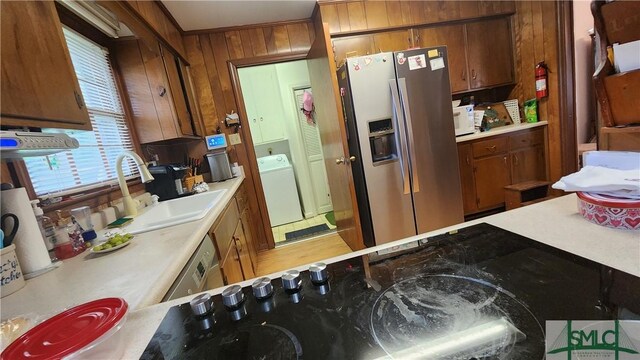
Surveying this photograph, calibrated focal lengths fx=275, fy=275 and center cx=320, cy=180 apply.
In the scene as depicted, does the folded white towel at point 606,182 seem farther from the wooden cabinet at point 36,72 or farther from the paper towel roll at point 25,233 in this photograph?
the paper towel roll at point 25,233

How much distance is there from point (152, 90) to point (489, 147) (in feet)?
9.91

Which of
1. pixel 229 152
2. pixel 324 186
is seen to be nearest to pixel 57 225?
pixel 229 152

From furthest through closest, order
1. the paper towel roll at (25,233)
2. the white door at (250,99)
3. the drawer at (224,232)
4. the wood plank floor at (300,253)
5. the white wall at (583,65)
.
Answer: the white door at (250,99)
the wood plank floor at (300,253)
the white wall at (583,65)
the drawer at (224,232)
the paper towel roll at (25,233)

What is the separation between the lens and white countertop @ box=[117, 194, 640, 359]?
0.48 m

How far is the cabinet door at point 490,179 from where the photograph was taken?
2.77 meters

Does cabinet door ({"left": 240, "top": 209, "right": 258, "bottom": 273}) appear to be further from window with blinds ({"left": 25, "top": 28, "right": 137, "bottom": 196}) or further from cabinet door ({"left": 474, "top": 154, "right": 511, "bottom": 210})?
cabinet door ({"left": 474, "top": 154, "right": 511, "bottom": 210})

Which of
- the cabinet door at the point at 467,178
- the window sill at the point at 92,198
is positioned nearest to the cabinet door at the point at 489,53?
the cabinet door at the point at 467,178

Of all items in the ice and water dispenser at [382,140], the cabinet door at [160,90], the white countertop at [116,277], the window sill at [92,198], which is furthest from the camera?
the ice and water dispenser at [382,140]

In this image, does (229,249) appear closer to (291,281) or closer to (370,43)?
(291,281)

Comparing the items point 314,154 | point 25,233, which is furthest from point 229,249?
point 314,154

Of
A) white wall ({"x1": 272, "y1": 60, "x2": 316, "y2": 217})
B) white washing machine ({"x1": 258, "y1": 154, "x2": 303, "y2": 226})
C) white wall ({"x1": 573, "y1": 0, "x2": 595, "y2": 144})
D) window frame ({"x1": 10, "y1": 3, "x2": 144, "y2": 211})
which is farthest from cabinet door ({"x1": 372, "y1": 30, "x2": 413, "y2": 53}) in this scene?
window frame ({"x1": 10, "y1": 3, "x2": 144, "y2": 211})

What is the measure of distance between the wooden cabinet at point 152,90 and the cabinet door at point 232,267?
1.00 metres

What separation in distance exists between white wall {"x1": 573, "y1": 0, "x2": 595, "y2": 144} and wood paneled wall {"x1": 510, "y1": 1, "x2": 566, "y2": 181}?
0.15m

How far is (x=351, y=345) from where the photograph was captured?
39cm
